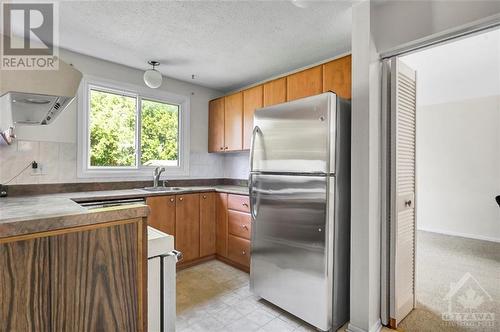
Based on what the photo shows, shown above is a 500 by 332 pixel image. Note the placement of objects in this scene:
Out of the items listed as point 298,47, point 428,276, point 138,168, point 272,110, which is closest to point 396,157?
point 272,110

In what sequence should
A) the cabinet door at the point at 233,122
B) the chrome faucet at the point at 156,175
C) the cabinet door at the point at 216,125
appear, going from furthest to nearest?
1. the cabinet door at the point at 216,125
2. the cabinet door at the point at 233,122
3. the chrome faucet at the point at 156,175

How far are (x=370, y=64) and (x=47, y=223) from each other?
203cm

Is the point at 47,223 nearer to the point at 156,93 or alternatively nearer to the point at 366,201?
the point at 366,201

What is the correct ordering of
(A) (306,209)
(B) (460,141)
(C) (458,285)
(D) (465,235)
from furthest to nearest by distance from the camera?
(B) (460,141), (D) (465,235), (C) (458,285), (A) (306,209)

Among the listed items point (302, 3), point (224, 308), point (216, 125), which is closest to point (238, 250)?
point (224, 308)

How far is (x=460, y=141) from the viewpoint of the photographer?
4266mm

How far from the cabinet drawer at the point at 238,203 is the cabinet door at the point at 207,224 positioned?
29 cm

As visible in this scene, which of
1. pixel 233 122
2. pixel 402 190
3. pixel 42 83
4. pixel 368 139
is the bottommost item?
pixel 402 190

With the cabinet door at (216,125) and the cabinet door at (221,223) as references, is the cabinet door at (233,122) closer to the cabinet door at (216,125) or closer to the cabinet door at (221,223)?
the cabinet door at (216,125)

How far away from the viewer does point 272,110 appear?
2.24m

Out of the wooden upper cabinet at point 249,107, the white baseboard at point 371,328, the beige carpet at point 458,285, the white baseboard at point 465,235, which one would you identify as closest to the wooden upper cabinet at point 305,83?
the wooden upper cabinet at point 249,107

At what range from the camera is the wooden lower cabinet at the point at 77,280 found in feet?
2.89

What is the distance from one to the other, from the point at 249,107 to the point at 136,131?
Result: 1457 mm

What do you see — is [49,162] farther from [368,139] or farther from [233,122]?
[368,139]
